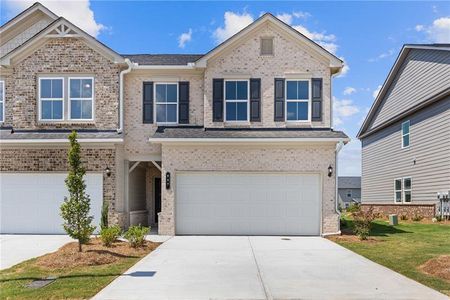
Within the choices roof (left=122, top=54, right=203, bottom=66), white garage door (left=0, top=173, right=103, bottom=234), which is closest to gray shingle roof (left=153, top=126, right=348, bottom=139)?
roof (left=122, top=54, right=203, bottom=66)

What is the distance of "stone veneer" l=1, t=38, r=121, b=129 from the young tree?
5.73m

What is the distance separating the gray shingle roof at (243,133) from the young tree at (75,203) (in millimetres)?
5023

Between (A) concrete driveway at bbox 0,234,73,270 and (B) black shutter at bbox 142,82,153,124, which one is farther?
(B) black shutter at bbox 142,82,153,124

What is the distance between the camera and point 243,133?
50.7 ft

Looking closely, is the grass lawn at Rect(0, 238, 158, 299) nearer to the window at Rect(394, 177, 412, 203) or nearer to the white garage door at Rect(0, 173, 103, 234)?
the white garage door at Rect(0, 173, 103, 234)

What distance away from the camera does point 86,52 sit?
15.9 metres

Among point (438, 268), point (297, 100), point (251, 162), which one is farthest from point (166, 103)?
point (438, 268)

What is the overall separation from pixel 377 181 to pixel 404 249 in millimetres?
18289

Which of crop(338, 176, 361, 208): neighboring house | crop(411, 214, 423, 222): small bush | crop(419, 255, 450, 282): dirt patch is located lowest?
→ crop(338, 176, 361, 208): neighboring house

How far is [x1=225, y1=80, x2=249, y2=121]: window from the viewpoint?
634 inches

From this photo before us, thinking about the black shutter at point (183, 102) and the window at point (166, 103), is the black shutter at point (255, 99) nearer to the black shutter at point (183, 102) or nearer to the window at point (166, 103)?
the black shutter at point (183, 102)

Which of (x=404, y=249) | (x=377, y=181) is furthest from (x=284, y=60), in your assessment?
(x=377, y=181)

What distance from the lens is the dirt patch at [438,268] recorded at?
8267 mm

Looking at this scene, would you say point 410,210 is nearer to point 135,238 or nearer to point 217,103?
point 217,103
